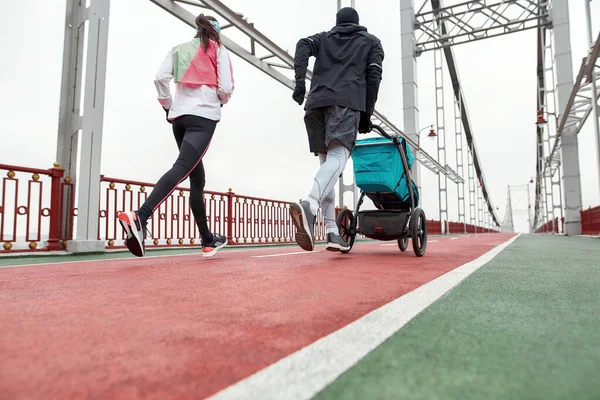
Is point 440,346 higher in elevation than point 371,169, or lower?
lower

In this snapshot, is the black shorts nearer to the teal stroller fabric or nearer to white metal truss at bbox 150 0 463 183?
the teal stroller fabric

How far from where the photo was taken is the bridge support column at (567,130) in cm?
1460

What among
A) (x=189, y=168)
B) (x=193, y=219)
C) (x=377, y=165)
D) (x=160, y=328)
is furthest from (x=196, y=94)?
(x=193, y=219)

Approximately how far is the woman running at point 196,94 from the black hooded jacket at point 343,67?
694 millimetres

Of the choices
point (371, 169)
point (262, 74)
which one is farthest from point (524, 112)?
point (371, 169)

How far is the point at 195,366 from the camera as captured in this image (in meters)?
0.69

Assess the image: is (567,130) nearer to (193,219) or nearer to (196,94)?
(193,219)

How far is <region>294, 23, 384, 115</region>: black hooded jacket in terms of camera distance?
10.3 feet

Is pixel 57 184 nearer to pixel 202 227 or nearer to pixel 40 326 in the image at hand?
pixel 202 227

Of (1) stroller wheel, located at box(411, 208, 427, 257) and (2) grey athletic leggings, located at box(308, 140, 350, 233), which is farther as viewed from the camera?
(1) stroller wheel, located at box(411, 208, 427, 257)

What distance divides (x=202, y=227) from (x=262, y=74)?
569 centimetres

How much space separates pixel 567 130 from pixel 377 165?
15.6 meters

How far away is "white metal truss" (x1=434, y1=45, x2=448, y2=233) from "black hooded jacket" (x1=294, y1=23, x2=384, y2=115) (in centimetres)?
2063

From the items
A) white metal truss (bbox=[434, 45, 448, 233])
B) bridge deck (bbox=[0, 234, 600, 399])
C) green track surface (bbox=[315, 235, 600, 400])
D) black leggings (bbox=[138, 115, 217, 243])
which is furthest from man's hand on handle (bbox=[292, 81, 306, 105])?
white metal truss (bbox=[434, 45, 448, 233])
